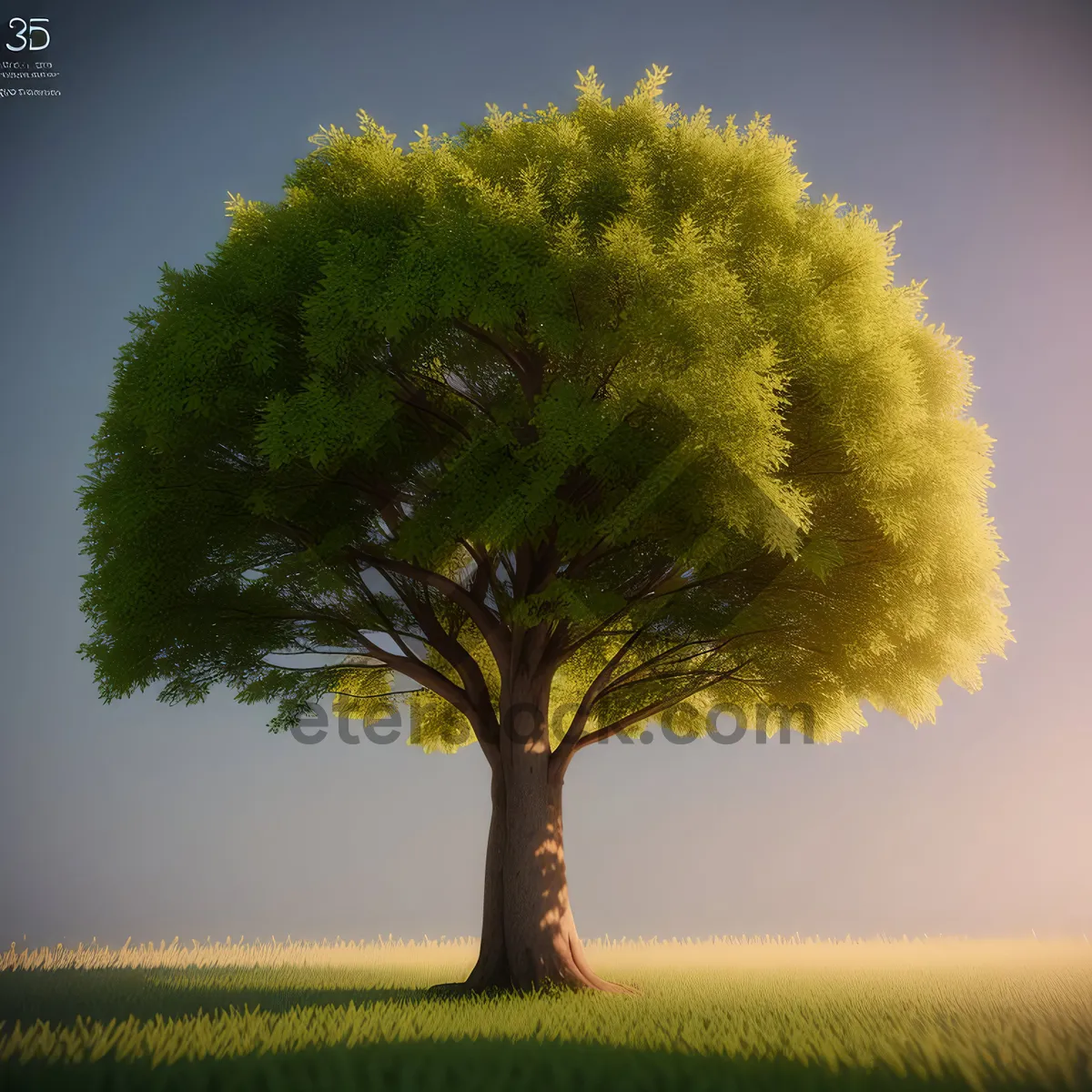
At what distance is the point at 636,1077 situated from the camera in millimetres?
8281

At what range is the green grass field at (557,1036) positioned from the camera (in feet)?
27.0

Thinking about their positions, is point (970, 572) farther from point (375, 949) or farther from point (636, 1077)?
point (375, 949)

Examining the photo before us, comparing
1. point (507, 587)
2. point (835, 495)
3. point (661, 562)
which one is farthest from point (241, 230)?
point (835, 495)

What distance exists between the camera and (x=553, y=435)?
36.8 ft

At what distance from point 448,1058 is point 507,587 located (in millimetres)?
8482

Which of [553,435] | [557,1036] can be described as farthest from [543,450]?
[557,1036]

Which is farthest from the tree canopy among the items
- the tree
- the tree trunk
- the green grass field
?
the green grass field

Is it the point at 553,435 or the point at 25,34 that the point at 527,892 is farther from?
the point at 25,34

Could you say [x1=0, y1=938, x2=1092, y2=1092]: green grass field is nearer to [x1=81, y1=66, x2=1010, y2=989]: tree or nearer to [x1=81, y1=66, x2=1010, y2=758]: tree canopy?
[x1=81, y1=66, x2=1010, y2=989]: tree

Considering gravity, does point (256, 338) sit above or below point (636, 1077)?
above

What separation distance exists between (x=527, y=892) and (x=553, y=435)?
691 cm

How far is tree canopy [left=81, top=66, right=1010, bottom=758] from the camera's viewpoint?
1123cm

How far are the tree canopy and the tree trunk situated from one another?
3.13ft

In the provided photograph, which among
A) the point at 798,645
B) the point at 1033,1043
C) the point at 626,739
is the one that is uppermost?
the point at 798,645
